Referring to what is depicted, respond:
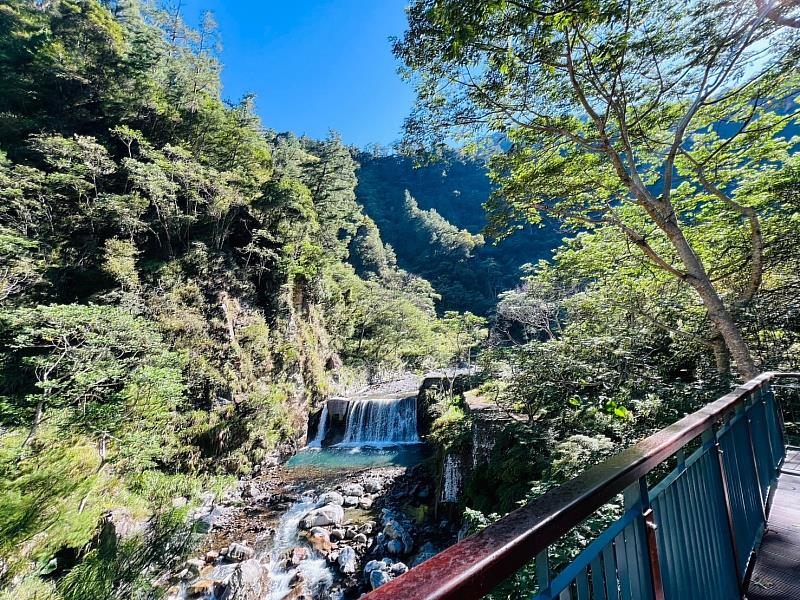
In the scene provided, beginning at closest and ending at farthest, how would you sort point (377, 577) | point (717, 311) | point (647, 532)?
point (647, 532), point (717, 311), point (377, 577)

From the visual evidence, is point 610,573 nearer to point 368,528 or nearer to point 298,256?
point 368,528

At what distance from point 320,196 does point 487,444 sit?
55.7 feet

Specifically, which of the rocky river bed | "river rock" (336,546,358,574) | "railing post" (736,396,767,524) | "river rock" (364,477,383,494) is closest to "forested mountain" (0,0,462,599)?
the rocky river bed

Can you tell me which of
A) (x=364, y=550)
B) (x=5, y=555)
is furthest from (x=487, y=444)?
(x=5, y=555)

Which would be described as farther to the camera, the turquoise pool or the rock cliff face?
the turquoise pool

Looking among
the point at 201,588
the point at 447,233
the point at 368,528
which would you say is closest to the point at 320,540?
the point at 368,528

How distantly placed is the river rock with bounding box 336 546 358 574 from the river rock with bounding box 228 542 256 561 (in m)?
1.73

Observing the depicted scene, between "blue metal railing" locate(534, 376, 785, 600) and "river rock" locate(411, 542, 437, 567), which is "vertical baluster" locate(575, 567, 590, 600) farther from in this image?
"river rock" locate(411, 542, 437, 567)

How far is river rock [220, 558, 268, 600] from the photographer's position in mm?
5406

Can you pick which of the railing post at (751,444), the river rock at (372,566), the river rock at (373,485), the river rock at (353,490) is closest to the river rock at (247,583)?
the river rock at (372,566)

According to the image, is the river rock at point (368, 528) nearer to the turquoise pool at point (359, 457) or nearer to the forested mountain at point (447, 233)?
the turquoise pool at point (359, 457)

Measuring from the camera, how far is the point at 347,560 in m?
6.10

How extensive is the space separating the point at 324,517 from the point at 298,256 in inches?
458

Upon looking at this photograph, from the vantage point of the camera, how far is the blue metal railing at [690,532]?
862mm
